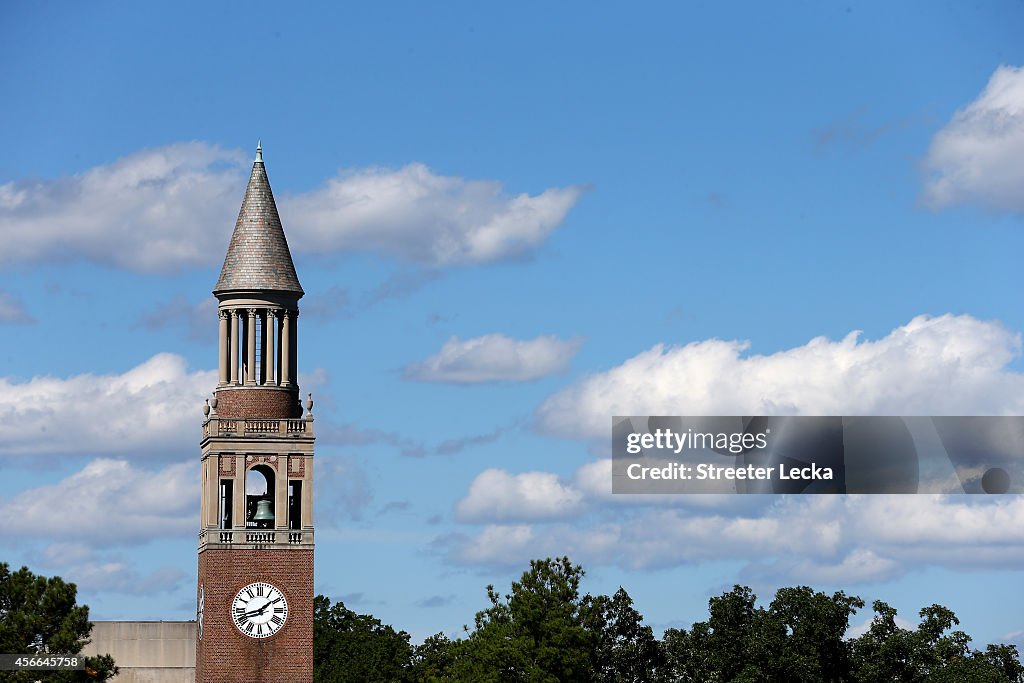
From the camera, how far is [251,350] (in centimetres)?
9156

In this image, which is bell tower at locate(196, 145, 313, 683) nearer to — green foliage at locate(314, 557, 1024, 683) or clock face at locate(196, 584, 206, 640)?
clock face at locate(196, 584, 206, 640)

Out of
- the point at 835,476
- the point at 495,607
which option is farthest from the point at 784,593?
the point at 835,476

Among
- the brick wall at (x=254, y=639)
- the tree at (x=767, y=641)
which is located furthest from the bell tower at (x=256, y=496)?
the tree at (x=767, y=641)

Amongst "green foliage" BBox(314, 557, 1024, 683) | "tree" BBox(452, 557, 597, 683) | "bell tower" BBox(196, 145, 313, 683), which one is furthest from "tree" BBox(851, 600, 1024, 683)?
"bell tower" BBox(196, 145, 313, 683)

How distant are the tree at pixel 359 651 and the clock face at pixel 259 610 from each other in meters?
44.3

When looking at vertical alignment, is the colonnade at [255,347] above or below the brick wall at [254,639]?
above

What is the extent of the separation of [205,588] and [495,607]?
22305 mm

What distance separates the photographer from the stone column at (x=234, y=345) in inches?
3588

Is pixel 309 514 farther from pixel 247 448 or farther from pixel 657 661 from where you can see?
pixel 657 661

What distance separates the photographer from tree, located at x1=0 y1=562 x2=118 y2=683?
98500mm

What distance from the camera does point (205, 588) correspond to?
8912cm

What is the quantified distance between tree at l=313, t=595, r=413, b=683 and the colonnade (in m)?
44.4

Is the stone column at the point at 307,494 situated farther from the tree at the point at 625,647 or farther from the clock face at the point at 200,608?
the tree at the point at 625,647

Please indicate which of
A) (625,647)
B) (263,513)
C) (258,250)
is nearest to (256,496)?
(263,513)
